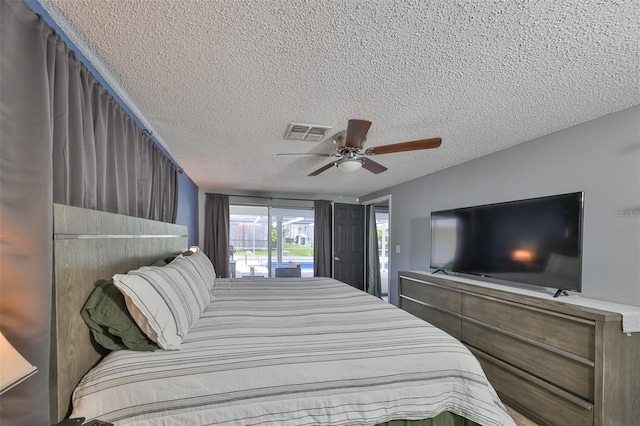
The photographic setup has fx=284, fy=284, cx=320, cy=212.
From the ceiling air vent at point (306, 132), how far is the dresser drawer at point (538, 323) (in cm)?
207

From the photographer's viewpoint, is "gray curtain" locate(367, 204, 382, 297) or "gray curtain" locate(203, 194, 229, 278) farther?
"gray curtain" locate(367, 204, 382, 297)

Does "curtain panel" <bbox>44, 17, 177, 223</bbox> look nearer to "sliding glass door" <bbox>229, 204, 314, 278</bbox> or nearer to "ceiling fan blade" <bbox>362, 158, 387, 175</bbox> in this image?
"ceiling fan blade" <bbox>362, 158, 387, 175</bbox>

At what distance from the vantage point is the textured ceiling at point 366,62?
113 cm

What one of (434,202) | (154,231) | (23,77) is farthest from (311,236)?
(23,77)

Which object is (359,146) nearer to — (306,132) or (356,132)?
(356,132)

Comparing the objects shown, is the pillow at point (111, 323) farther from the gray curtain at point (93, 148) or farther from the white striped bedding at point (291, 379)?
the gray curtain at point (93, 148)

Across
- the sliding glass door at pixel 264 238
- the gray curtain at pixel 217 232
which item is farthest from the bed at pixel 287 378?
the sliding glass door at pixel 264 238

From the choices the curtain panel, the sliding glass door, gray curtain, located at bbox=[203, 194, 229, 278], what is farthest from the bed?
the sliding glass door

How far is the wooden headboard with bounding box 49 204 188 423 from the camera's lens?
1.04 m

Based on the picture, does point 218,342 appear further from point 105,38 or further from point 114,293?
point 105,38

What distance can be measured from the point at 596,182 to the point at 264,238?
5295mm

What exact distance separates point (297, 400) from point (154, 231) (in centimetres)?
177

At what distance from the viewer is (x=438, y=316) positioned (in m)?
3.16

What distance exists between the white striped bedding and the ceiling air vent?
148cm
